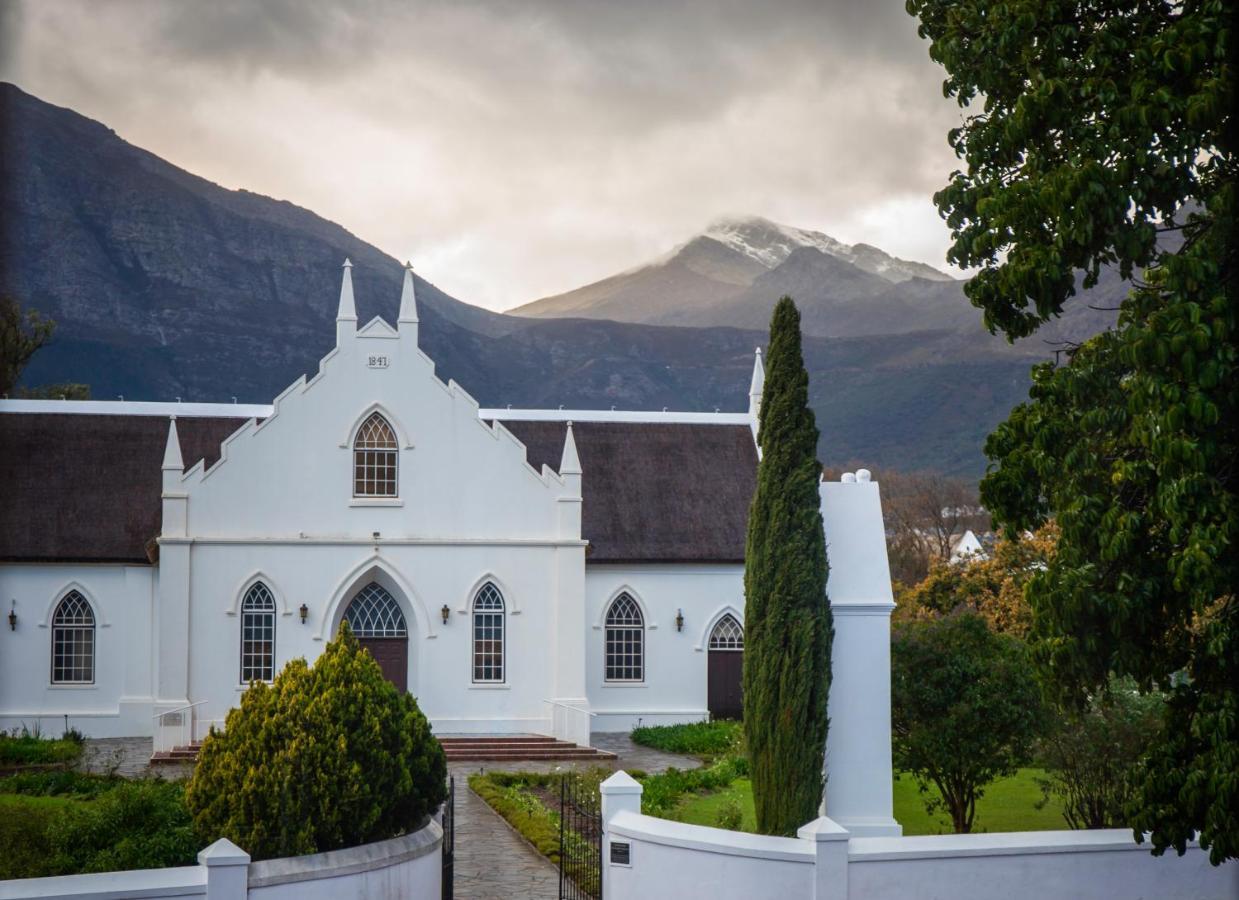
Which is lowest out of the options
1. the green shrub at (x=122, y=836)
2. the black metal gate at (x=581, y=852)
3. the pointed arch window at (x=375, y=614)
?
the black metal gate at (x=581, y=852)

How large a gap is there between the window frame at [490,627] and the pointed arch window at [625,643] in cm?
360

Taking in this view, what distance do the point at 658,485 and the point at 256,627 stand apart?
11292mm

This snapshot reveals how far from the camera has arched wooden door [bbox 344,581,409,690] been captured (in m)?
31.8

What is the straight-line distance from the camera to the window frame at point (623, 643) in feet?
113

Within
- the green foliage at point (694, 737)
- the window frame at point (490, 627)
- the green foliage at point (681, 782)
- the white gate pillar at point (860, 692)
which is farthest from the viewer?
the window frame at point (490, 627)

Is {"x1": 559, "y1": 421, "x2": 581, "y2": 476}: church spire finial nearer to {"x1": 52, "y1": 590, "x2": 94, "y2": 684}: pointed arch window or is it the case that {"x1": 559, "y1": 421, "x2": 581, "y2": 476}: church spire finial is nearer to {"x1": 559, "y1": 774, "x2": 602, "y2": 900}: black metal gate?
{"x1": 52, "y1": 590, "x2": 94, "y2": 684}: pointed arch window

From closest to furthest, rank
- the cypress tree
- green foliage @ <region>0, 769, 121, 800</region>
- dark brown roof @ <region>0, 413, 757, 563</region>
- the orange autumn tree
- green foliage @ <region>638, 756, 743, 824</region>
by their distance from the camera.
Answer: the cypress tree → green foliage @ <region>0, 769, 121, 800</region> → green foliage @ <region>638, 756, 743, 824</region> → dark brown roof @ <region>0, 413, 757, 563</region> → the orange autumn tree

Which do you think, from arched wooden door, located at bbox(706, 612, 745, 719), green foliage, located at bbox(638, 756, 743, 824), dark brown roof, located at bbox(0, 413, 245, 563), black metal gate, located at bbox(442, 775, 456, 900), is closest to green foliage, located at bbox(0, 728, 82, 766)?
dark brown roof, located at bbox(0, 413, 245, 563)

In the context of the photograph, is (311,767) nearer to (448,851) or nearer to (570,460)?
(448,851)

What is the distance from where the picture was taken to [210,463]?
3494 cm

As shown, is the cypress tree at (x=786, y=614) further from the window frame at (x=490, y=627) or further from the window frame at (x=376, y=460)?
the window frame at (x=376, y=460)

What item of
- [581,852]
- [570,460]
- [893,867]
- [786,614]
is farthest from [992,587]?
[893,867]

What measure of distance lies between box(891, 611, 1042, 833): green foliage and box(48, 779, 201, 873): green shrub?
987cm

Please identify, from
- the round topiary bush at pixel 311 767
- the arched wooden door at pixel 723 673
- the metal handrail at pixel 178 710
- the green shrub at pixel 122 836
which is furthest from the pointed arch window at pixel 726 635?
the green shrub at pixel 122 836
